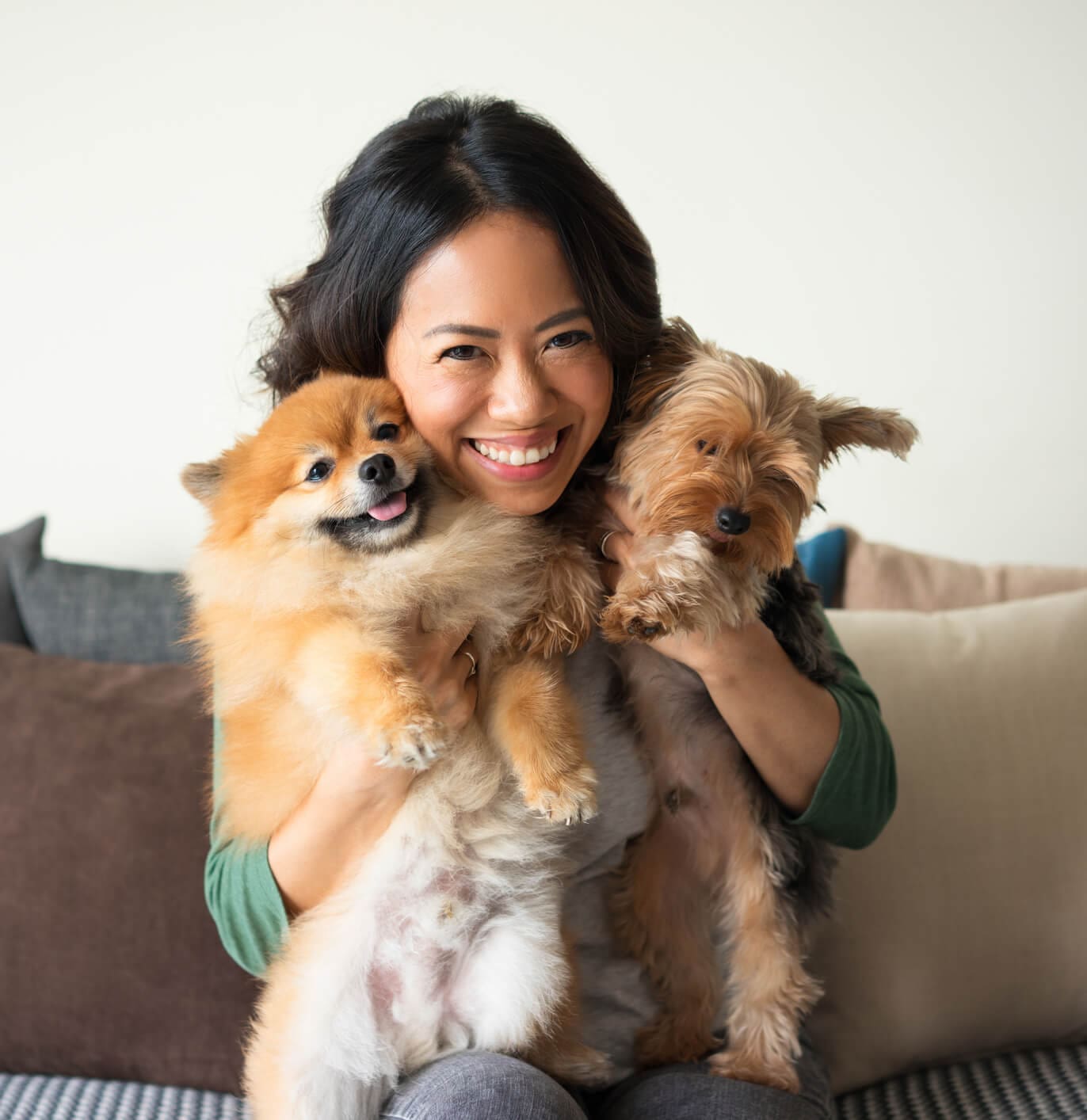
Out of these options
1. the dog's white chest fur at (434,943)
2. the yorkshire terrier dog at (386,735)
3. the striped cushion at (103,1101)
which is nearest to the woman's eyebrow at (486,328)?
the yorkshire terrier dog at (386,735)

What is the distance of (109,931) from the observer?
180 centimetres

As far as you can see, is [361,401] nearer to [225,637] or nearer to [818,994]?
[225,637]

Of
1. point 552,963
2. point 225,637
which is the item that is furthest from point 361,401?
point 552,963

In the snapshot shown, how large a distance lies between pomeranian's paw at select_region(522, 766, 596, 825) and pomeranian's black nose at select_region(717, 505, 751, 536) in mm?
413

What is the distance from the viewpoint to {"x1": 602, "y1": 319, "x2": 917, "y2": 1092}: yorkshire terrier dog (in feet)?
4.76

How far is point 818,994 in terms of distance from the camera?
1.62 metres

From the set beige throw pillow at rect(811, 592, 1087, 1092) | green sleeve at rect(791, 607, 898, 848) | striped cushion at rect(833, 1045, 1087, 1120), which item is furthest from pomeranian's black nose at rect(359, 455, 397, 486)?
striped cushion at rect(833, 1045, 1087, 1120)

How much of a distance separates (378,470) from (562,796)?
51cm

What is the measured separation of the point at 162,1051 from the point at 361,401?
1.27m

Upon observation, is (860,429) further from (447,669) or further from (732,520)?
(447,669)

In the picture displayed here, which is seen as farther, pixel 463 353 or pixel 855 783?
pixel 855 783

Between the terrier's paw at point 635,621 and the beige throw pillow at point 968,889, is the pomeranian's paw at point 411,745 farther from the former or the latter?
the beige throw pillow at point 968,889

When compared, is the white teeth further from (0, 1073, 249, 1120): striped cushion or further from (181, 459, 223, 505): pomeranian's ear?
(0, 1073, 249, 1120): striped cushion

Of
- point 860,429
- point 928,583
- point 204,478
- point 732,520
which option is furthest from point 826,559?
point 204,478
